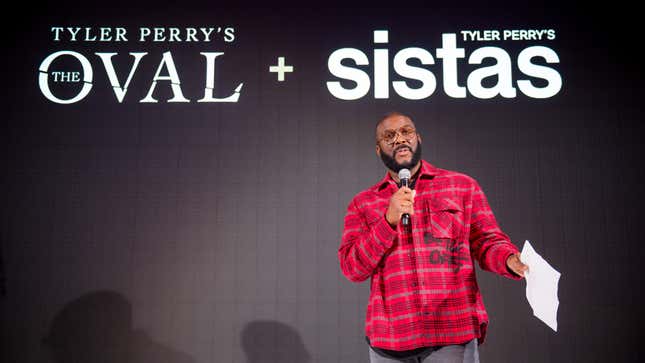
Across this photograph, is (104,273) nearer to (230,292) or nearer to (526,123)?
(230,292)

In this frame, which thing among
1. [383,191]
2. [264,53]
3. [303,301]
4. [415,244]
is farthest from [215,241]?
[415,244]

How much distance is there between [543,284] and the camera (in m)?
1.86

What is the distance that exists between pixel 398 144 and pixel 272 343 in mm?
1632

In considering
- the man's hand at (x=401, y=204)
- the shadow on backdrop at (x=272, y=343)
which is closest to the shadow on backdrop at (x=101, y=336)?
the shadow on backdrop at (x=272, y=343)

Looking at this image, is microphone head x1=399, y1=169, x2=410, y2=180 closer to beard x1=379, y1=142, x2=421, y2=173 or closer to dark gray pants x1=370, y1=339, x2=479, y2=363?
beard x1=379, y1=142, x2=421, y2=173

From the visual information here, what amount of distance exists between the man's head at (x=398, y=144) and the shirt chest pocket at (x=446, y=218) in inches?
8.7

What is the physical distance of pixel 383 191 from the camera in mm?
2311

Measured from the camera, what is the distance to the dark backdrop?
3.42 m

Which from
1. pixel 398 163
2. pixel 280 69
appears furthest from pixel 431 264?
pixel 280 69

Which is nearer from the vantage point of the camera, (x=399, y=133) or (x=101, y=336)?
(x=399, y=133)

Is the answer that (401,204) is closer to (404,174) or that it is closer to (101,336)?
(404,174)

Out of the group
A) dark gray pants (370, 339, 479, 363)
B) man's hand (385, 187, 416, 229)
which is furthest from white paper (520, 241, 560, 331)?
man's hand (385, 187, 416, 229)

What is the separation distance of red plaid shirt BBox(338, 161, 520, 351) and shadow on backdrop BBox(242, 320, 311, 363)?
53.4 inches

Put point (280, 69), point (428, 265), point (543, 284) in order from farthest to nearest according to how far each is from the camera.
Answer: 1. point (280, 69)
2. point (428, 265)
3. point (543, 284)
